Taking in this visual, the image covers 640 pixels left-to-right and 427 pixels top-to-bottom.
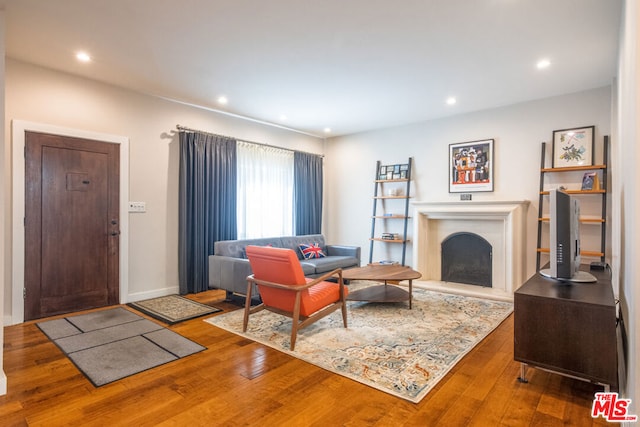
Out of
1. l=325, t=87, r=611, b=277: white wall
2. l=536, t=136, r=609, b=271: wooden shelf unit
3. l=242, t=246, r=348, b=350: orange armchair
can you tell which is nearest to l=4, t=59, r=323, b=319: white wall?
l=242, t=246, r=348, b=350: orange armchair

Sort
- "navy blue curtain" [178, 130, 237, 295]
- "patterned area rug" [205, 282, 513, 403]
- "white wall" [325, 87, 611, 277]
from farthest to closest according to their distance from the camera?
1. "navy blue curtain" [178, 130, 237, 295]
2. "white wall" [325, 87, 611, 277]
3. "patterned area rug" [205, 282, 513, 403]

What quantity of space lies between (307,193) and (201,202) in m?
2.20

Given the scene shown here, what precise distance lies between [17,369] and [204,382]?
1.42m

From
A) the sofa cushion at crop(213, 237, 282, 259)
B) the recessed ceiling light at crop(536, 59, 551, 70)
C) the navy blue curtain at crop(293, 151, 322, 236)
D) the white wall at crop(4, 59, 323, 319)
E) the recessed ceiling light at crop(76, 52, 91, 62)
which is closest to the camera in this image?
the recessed ceiling light at crop(76, 52, 91, 62)

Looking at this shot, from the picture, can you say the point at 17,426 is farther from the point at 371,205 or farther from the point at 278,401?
the point at 371,205

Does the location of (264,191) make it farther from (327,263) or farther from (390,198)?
(390,198)

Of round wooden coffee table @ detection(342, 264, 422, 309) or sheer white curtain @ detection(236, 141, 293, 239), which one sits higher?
sheer white curtain @ detection(236, 141, 293, 239)

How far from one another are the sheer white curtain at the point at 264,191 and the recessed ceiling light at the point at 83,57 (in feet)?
7.62

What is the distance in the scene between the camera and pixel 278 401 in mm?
2105

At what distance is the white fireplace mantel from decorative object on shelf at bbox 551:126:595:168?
0.71 metres

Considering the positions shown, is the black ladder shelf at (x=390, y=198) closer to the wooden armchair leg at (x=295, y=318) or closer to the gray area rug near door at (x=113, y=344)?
the wooden armchair leg at (x=295, y=318)

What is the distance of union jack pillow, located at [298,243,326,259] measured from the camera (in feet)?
17.8

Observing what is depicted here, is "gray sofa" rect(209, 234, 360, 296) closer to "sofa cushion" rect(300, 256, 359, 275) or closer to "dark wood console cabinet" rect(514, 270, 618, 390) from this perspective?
"sofa cushion" rect(300, 256, 359, 275)

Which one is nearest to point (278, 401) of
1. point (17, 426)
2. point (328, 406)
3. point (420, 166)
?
point (328, 406)
